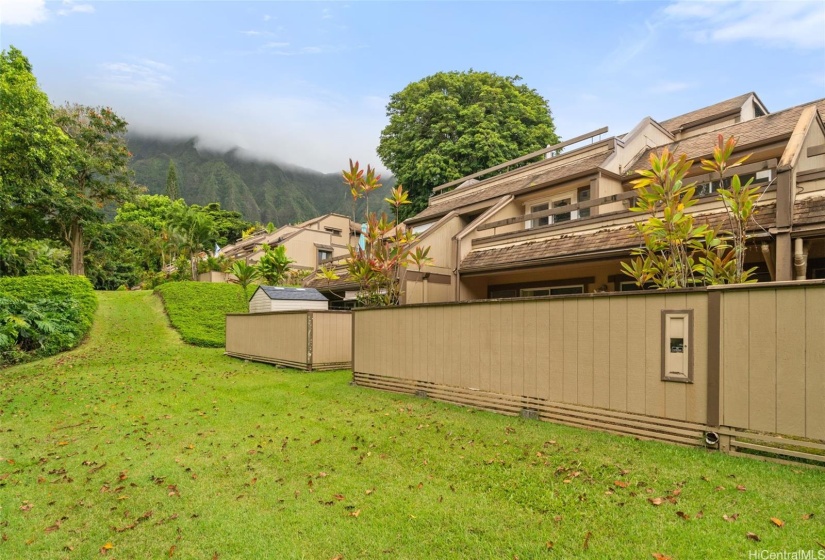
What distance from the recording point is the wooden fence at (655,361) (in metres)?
4.31

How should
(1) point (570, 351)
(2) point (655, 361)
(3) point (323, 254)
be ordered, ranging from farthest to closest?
(3) point (323, 254) < (1) point (570, 351) < (2) point (655, 361)

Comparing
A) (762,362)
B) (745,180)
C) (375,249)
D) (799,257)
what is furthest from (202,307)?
(799,257)

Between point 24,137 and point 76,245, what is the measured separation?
38.5ft

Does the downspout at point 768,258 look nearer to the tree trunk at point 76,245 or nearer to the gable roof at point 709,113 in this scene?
the gable roof at point 709,113

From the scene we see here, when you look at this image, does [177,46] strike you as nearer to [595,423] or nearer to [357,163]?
[357,163]

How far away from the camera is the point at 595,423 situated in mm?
5770

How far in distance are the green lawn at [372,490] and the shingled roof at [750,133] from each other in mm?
8908

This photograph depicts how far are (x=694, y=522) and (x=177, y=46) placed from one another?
22963 mm

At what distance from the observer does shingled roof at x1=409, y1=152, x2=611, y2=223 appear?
13.5m

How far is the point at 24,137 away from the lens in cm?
1830

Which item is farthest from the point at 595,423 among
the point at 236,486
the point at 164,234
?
the point at 164,234

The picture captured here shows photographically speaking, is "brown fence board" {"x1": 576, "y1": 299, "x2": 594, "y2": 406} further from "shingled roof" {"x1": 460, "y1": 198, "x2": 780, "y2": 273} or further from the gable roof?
the gable roof

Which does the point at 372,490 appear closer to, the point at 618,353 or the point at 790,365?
the point at 618,353

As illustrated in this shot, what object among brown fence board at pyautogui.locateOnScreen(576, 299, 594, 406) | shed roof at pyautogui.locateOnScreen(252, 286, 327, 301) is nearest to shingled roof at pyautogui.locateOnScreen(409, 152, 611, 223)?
shed roof at pyautogui.locateOnScreen(252, 286, 327, 301)
